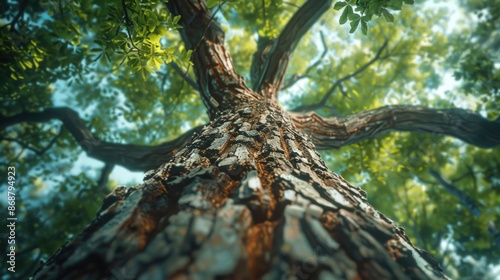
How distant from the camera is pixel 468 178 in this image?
9391 millimetres

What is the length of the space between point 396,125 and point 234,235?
409 centimetres

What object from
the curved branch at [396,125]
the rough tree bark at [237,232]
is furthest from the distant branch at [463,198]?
the rough tree bark at [237,232]

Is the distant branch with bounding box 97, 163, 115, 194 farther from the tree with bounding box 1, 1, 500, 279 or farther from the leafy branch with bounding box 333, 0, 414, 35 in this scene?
the leafy branch with bounding box 333, 0, 414, 35

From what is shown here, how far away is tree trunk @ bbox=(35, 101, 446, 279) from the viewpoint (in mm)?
753

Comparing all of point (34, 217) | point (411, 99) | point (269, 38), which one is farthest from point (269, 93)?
point (34, 217)

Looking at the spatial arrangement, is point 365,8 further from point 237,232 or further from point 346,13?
point 237,232

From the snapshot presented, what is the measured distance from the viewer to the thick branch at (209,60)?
3121 mm

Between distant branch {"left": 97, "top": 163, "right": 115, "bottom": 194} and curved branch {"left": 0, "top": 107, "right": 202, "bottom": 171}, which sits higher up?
distant branch {"left": 97, "top": 163, "right": 115, "bottom": 194}

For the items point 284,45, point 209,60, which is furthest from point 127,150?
point 284,45

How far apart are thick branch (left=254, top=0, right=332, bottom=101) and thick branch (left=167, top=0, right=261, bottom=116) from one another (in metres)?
0.67

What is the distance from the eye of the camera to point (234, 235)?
0.83 m

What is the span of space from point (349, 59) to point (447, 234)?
8.19m

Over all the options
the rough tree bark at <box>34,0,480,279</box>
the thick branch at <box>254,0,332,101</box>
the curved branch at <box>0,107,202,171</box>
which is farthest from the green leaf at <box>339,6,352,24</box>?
the curved branch at <box>0,107,202,171</box>

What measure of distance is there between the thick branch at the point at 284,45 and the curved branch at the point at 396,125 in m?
0.61
